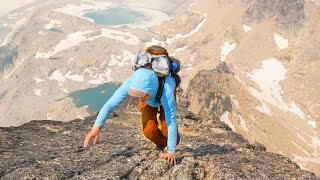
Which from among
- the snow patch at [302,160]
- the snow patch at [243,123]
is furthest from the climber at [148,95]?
the snow patch at [302,160]

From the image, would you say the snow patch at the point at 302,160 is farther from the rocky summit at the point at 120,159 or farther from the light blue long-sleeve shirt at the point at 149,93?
the light blue long-sleeve shirt at the point at 149,93

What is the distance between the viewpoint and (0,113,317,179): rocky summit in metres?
14.7

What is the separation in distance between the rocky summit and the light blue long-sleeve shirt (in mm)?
2449

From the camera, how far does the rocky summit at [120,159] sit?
48.1 ft

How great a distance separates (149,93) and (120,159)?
4890 millimetres

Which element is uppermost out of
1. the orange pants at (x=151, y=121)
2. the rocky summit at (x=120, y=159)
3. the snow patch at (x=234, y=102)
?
the orange pants at (x=151, y=121)

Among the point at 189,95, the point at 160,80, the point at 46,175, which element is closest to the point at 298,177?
the point at 160,80

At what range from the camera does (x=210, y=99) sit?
6471 inches

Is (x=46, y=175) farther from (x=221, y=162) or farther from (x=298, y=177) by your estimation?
(x=298, y=177)

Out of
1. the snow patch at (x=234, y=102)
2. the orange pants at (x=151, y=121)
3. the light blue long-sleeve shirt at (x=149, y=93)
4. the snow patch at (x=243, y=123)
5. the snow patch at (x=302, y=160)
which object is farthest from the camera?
the snow patch at (x=234, y=102)

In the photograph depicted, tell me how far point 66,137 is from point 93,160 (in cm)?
578

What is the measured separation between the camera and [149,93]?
1273cm

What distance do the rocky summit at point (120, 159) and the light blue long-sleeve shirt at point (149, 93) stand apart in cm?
245

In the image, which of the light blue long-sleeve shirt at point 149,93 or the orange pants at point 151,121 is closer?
the light blue long-sleeve shirt at point 149,93
